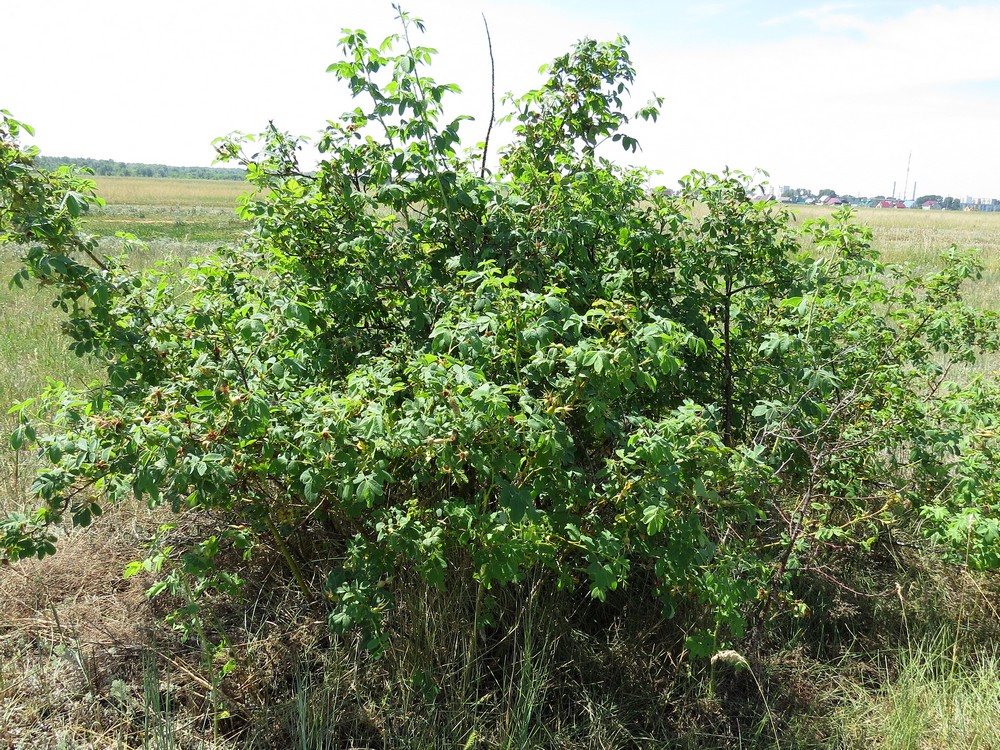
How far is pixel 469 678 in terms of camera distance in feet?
9.42

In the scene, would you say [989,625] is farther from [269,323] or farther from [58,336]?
[58,336]

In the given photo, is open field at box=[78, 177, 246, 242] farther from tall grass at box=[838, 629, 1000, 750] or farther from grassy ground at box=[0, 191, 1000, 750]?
tall grass at box=[838, 629, 1000, 750]

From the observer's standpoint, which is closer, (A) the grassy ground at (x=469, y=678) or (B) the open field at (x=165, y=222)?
(A) the grassy ground at (x=469, y=678)

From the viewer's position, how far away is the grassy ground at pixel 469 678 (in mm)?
2740

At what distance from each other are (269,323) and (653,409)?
1.81 meters

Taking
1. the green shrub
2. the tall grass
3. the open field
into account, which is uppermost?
the open field

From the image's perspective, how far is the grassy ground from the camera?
2.74 meters

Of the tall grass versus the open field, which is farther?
the open field

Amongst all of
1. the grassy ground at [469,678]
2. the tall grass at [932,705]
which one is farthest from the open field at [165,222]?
the tall grass at [932,705]

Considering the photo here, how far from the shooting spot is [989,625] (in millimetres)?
3473

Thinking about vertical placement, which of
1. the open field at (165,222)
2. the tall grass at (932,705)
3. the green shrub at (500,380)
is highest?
the open field at (165,222)

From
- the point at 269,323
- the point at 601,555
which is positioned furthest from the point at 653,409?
the point at 269,323

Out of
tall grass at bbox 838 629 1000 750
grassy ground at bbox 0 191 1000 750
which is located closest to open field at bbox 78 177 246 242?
grassy ground at bbox 0 191 1000 750

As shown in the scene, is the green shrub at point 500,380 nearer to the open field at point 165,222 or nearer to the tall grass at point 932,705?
the tall grass at point 932,705
